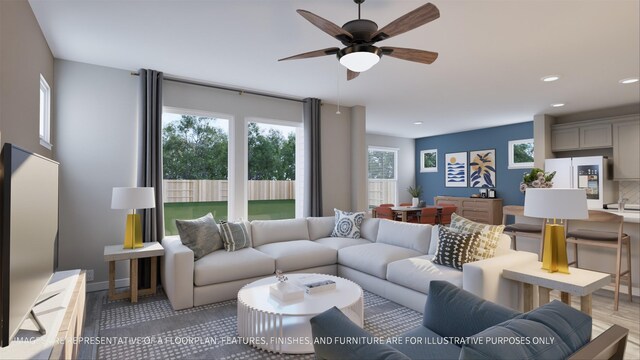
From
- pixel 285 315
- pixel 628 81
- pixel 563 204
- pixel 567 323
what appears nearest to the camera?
pixel 567 323

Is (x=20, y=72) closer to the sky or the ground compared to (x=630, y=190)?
closer to the sky

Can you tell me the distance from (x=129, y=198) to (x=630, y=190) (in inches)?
304

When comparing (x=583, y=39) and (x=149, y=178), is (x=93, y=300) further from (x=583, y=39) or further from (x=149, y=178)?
(x=583, y=39)

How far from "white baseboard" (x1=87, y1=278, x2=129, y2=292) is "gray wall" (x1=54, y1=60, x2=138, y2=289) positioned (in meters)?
0.05

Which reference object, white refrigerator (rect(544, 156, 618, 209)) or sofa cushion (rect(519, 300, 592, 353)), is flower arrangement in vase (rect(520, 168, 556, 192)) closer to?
white refrigerator (rect(544, 156, 618, 209))

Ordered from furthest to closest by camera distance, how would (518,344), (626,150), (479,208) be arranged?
1. (479,208)
2. (626,150)
3. (518,344)

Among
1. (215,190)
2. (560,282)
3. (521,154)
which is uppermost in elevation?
(521,154)

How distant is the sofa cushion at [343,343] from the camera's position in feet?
3.09

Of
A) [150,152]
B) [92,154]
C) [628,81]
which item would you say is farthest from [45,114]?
[628,81]

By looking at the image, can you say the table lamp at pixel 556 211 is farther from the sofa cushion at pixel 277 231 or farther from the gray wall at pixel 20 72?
the gray wall at pixel 20 72

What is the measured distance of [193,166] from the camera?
4.47 meters

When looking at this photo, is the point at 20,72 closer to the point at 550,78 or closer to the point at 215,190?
the point at 215,190

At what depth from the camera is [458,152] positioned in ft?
27.7

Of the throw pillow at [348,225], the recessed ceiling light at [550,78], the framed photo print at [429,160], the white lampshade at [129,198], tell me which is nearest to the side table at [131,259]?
the white lampshade at [129,198]
